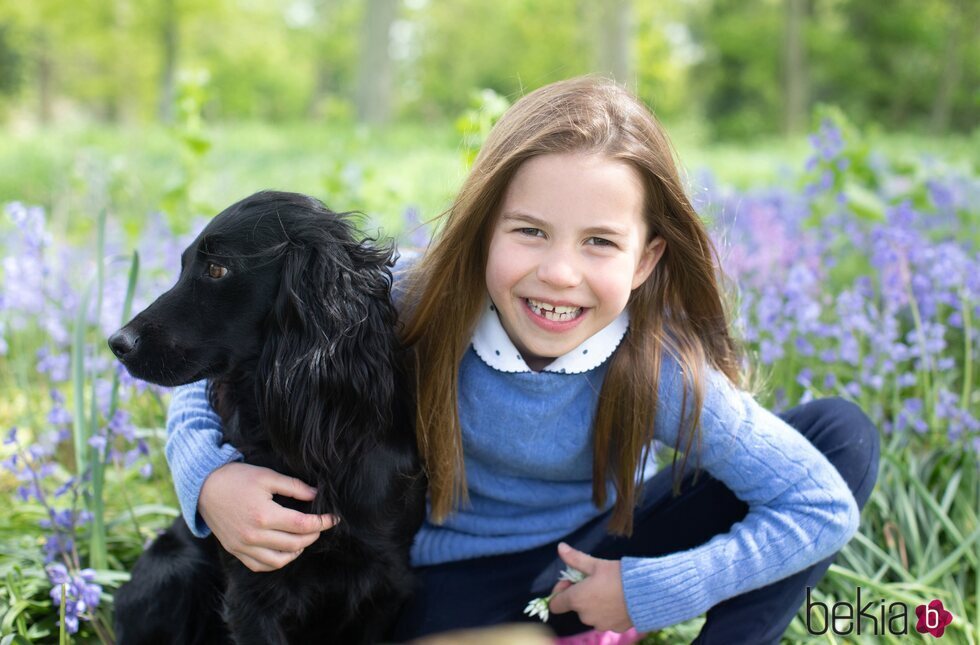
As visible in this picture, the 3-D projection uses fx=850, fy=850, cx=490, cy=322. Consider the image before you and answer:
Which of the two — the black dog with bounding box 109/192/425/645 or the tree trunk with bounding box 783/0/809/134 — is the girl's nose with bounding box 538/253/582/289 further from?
the tree trunk with bounding box 783/0/809/134

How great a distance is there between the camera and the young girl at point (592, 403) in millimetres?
1854

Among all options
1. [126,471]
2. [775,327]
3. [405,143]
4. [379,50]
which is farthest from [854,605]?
[379,50]

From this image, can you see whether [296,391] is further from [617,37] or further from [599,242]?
[617,37]

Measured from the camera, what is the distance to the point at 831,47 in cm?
2389

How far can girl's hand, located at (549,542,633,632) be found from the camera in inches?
78.5

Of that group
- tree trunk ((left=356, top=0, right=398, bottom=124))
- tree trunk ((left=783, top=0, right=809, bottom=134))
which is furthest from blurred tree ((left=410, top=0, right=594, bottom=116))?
tree trunk ((left=356, top=0, right=398, bottom=124))

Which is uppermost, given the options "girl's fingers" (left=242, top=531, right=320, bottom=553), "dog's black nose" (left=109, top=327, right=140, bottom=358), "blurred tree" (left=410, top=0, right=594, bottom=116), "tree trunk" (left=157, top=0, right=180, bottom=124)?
"blurred tree" (left=410, top=0, right=594, bottom=116)

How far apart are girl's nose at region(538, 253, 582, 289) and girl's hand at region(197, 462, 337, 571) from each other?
67 centimetres

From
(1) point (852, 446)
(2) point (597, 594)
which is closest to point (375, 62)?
(1) point (852, 446)

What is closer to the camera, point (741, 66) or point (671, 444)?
point (671, 444)

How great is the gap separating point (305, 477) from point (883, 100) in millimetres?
26994

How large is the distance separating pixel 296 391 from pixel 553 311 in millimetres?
604

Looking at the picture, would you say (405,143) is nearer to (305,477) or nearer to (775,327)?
(775,327)

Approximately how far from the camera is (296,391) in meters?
1.66
